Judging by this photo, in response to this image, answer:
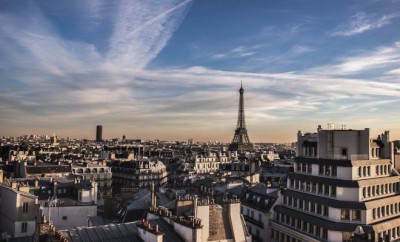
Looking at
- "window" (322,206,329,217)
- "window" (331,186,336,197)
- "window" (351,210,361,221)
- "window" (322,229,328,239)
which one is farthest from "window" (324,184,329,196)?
"window" (322,229,328,239)

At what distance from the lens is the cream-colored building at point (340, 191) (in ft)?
117

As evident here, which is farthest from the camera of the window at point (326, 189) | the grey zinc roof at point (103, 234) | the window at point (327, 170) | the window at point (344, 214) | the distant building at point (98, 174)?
the distant building at point (98, 174)

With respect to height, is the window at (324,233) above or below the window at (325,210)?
below

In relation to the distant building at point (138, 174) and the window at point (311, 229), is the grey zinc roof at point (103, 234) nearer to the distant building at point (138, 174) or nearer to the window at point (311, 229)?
the window at point (311, 229)

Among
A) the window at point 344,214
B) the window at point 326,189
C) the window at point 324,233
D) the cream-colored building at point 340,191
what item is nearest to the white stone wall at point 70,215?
the cream-colored building at point 340,191

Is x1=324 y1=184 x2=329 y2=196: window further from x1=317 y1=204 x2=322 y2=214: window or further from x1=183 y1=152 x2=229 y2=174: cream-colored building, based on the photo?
x1=183 y1=152 x2=229 y2=174: cream-colored building

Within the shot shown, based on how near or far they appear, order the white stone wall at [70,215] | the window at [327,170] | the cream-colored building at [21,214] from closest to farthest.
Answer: the window at [327,170], the cream-colored building at [21,214], the white stone wall at [70,215]

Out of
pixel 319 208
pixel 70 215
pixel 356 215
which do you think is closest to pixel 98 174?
pixel 70 215

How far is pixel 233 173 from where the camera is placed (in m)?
92.1

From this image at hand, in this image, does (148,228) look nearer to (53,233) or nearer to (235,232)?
(53,233)

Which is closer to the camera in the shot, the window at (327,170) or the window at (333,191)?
the window at (333,191)

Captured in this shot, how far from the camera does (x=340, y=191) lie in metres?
36.2

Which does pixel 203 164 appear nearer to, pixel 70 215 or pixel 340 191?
pixel 70 215

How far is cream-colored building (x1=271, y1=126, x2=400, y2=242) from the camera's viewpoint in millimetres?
35625
